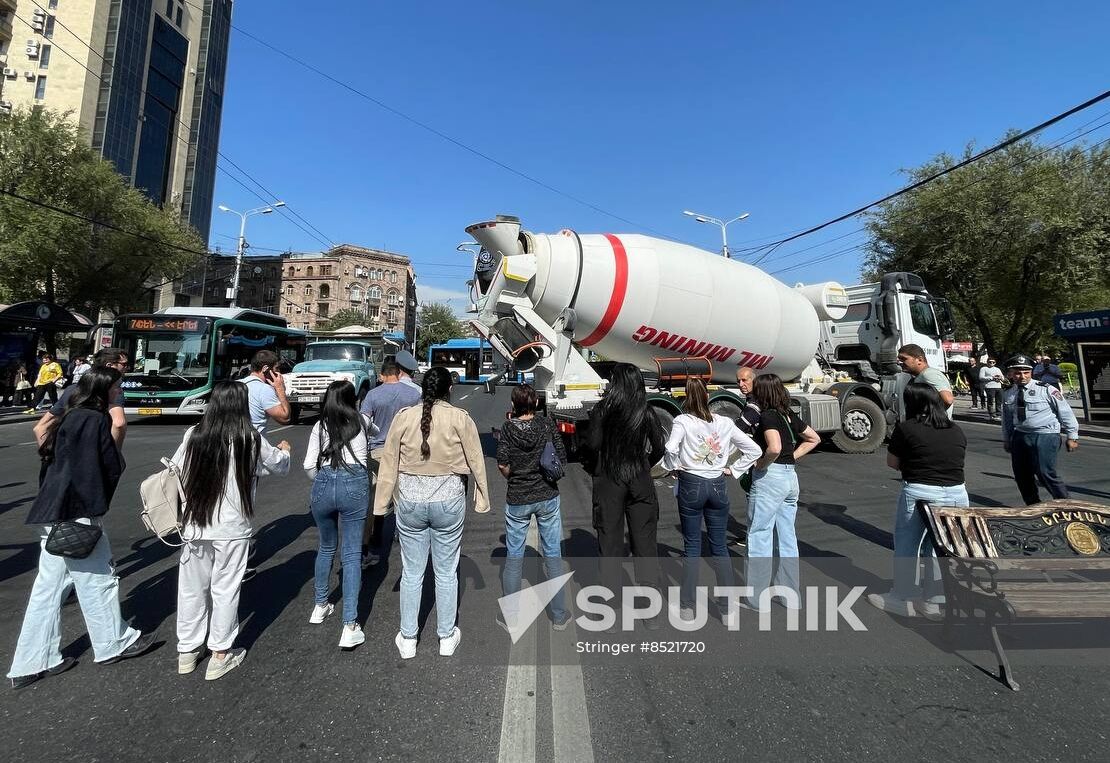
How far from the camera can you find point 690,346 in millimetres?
9148

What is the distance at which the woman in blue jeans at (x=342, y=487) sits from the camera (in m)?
3.10

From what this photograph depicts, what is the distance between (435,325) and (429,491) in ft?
227

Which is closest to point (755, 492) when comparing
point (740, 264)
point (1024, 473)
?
point (1024, 473)

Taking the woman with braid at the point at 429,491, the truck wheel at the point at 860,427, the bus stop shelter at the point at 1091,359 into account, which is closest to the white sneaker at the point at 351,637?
the woman with braid at the point at 429,491

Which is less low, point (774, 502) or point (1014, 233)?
point (1014, 233)

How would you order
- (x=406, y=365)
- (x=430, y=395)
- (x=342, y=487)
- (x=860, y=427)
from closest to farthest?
(x=430, y=395) → (x=342, y=487) → (x=406, y=365) → (x=860, y=427)

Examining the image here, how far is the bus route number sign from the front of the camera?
44.0 feet

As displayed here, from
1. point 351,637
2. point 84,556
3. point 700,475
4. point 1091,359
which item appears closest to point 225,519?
point 84,556

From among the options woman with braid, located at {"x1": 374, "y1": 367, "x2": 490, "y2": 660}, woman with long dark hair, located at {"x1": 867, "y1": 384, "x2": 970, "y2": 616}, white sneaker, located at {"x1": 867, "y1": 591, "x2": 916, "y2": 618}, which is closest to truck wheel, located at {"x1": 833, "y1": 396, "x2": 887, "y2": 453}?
woman with long dark hair, located at {"x1": 867, "y1": 384, "x2": 970, "y2": 616}

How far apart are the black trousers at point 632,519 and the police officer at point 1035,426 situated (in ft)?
16.5

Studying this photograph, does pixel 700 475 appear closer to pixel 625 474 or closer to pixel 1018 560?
pixel 625 474

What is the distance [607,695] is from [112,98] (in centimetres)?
5659

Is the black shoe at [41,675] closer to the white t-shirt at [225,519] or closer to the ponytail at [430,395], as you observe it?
the white t-shirt at [225,519]

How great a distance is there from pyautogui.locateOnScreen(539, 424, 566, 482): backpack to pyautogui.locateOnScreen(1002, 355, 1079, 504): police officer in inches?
222
